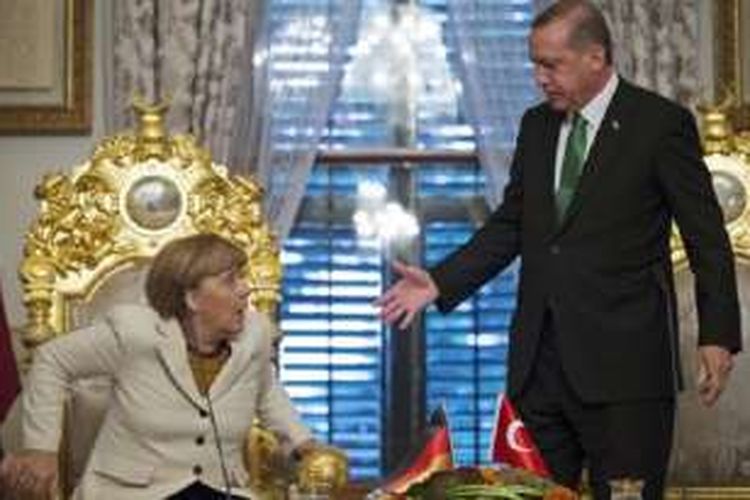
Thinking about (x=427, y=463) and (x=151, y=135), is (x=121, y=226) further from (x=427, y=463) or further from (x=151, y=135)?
(x=427, y=463)

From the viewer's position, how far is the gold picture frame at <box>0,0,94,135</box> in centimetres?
518

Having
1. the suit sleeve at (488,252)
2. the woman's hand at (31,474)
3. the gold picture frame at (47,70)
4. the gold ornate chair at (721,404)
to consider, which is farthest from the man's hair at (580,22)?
the gold picture frame at (47,70)

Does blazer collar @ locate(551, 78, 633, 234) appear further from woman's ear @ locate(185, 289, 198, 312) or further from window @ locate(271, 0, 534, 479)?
window @ locate(271, 0, 534, 479)

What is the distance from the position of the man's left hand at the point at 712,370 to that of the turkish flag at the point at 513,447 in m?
0.63

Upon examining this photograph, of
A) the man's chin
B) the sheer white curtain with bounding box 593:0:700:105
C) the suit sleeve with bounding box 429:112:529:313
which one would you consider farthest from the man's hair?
the sheer white curtain with bounding box 593:0:700:105

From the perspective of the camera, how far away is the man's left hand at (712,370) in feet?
9.20

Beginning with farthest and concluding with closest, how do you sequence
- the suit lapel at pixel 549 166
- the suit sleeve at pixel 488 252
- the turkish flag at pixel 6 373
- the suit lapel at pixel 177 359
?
the turkish flag at pixel 6 373 → the suit lapel at pixel 177 359 → the suit sleeve at pixel 488 252 → the suit lapel at pixel 549 166

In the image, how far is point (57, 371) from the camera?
316cm

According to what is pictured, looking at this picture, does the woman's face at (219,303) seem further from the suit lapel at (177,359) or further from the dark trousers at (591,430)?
the dark trousers at (591,430)

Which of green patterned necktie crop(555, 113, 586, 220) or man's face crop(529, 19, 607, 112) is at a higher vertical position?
man's face crop(529, 19, 607, 112)

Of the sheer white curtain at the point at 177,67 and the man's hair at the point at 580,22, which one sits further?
the sheer white curtain at the point at 177,67

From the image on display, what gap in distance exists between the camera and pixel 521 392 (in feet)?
9.85

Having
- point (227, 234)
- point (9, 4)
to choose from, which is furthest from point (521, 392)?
point (9, 4)

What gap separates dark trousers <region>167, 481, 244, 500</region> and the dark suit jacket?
0.70 meters
